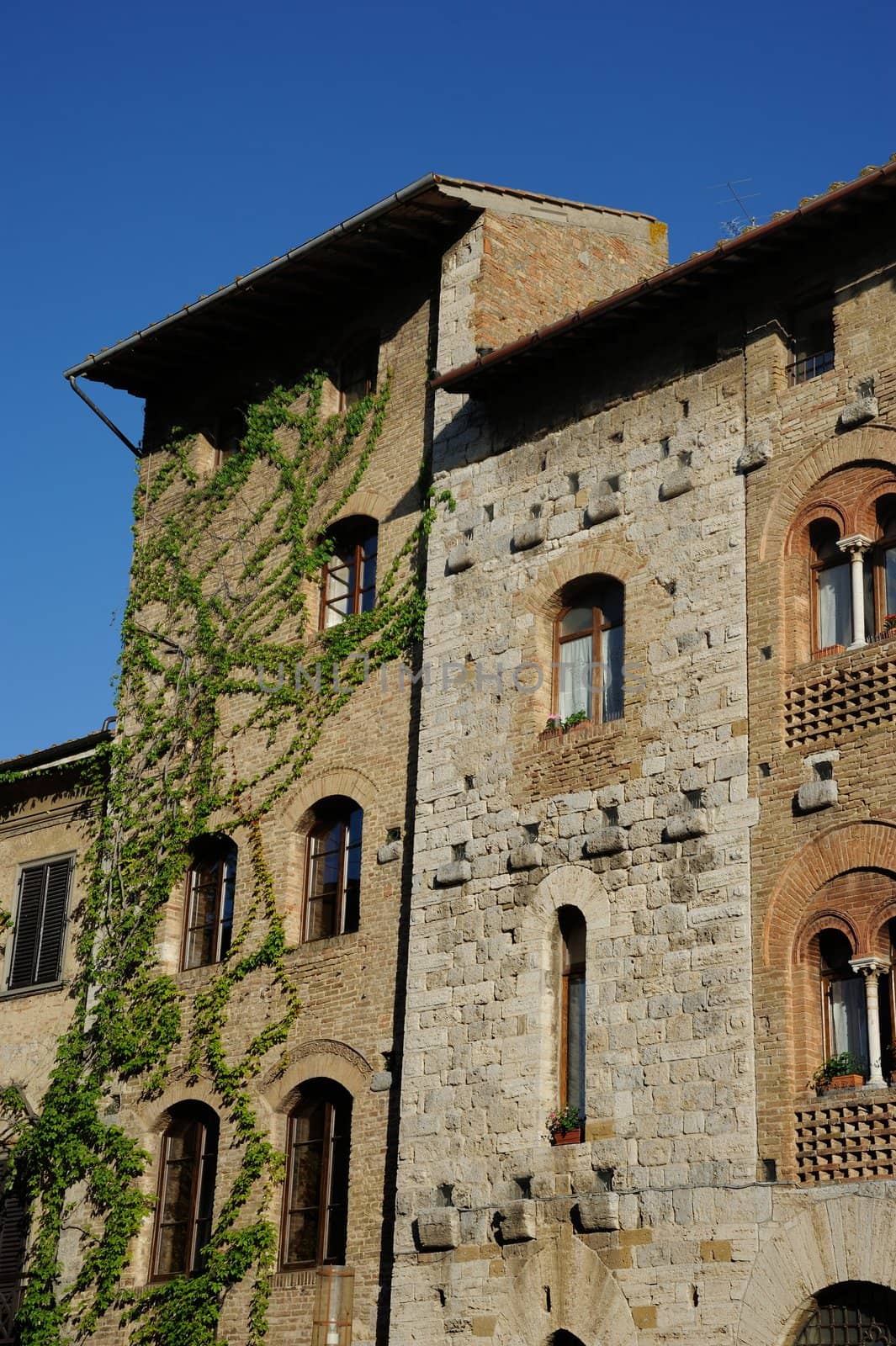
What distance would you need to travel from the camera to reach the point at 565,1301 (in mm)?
16203

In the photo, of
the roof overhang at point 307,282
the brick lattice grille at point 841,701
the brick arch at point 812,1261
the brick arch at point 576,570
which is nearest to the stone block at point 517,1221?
the brick arch at point 812,1261

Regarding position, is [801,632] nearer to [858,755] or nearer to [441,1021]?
[858,755]

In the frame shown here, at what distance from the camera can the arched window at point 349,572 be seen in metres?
22.0

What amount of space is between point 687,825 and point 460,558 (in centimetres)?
462

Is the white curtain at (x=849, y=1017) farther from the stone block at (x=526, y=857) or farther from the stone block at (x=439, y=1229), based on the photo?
the stone block at (x=439, y=1229)

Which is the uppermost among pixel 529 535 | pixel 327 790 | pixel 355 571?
pixel 355 571

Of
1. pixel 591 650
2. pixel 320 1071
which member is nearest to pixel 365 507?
pixel 591 650

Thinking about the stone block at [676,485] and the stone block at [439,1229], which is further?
the stone block at [676,485]

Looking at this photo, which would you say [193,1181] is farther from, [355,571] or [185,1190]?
[355,571]

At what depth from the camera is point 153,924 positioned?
22.4 metres

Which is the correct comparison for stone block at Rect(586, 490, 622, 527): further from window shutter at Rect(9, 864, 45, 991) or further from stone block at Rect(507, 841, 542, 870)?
window shutter at Rect(9, 864, 45, 991)

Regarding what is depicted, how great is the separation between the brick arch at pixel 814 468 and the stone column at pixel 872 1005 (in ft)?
12.5


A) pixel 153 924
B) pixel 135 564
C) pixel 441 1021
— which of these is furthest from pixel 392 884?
pixel 135 564

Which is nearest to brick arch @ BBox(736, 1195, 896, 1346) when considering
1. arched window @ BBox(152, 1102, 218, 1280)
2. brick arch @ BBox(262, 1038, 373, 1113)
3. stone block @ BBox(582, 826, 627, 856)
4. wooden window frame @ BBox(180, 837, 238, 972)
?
stone block @ BBox(582, 826, 627, 856)
